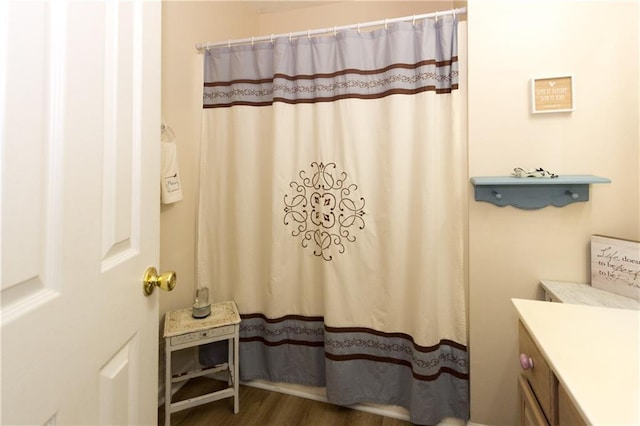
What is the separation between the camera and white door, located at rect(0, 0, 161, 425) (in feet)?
1.46

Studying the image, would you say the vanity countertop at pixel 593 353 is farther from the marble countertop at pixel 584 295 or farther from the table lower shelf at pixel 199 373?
the table lower shelf at pixel 199 373

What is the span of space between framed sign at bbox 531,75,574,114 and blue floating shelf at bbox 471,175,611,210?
310 millimetres

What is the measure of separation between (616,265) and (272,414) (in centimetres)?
178

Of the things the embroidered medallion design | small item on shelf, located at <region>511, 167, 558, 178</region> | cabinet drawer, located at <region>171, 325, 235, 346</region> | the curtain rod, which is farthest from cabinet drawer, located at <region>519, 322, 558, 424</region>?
the curtain rod

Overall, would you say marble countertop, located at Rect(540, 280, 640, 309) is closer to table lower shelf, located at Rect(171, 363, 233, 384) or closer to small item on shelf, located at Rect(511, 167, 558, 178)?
small item on shelf, located at Rect(511, 167, 558, 178)

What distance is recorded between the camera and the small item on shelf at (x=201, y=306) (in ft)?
5.45

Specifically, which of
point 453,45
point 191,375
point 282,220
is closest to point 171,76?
point 282,220

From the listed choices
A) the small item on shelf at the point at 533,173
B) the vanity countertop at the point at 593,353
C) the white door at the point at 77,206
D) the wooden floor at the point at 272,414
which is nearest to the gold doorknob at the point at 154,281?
the white door at the point at 77,206

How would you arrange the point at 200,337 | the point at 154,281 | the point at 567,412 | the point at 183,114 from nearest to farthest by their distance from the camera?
the point at 567,412, the point at 154,281, the point at 200,337, the point at 183,114

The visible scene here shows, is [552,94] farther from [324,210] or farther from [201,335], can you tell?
[201,335]

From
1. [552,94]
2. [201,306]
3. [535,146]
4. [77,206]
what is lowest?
[201,306]

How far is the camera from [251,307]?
1848 mm

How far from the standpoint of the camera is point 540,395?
826mm

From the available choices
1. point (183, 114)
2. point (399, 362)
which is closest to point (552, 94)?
point (399, 362)
